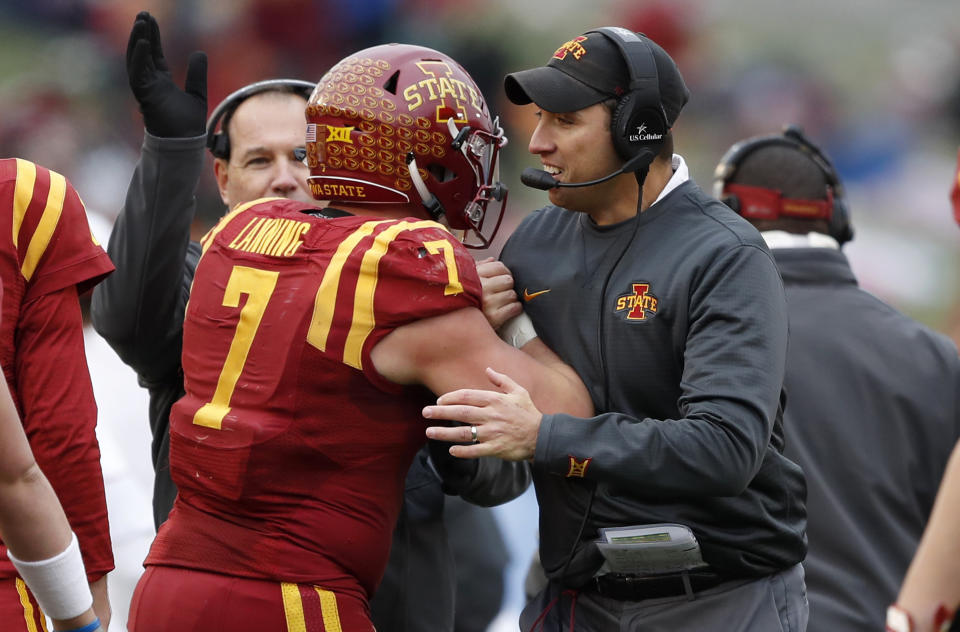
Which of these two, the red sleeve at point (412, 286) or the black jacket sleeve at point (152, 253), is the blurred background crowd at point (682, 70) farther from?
the red sleeve at point (412, 286)

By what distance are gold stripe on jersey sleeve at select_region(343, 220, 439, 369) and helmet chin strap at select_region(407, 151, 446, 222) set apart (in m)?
0.30

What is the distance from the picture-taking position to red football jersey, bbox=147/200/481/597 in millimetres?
2525

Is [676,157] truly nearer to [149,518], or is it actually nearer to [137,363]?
[137,363]

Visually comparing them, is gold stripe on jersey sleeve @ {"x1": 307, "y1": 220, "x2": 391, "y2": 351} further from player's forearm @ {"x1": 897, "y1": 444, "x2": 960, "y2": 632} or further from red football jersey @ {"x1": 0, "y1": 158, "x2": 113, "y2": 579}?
player's forearm @ {"x1": 897, "y1": 444, "x2": 960, "y2": 632}

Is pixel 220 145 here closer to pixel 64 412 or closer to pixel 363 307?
pixel 64 412

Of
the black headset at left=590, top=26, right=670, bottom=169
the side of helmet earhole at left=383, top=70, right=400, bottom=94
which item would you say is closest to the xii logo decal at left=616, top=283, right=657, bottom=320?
the black headset at left=590, top=26, right=670, bottom=169

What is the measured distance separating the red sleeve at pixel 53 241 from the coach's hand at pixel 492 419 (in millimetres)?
848

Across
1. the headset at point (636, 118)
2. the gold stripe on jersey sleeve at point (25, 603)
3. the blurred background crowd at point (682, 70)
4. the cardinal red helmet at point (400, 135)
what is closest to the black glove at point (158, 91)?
the cardinal red helmet at point (400, 135)

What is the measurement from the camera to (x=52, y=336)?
2637mm

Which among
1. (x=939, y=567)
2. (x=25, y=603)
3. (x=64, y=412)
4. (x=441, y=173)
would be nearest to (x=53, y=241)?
(x=64, y=412)

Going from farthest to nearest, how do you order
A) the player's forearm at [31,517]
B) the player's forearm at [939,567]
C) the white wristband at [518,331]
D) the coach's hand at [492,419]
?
the white wristband at [518,331] < the coach's hand at [492,419] < the player's forearm at [31,517] < the player's forearm at [939,567]

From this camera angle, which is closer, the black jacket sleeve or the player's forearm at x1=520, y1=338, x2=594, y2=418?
the player's forearm at x1=520, y1=338, x2=594, y2=418

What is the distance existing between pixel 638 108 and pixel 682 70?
8520 mm

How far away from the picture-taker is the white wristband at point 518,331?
284 cm
